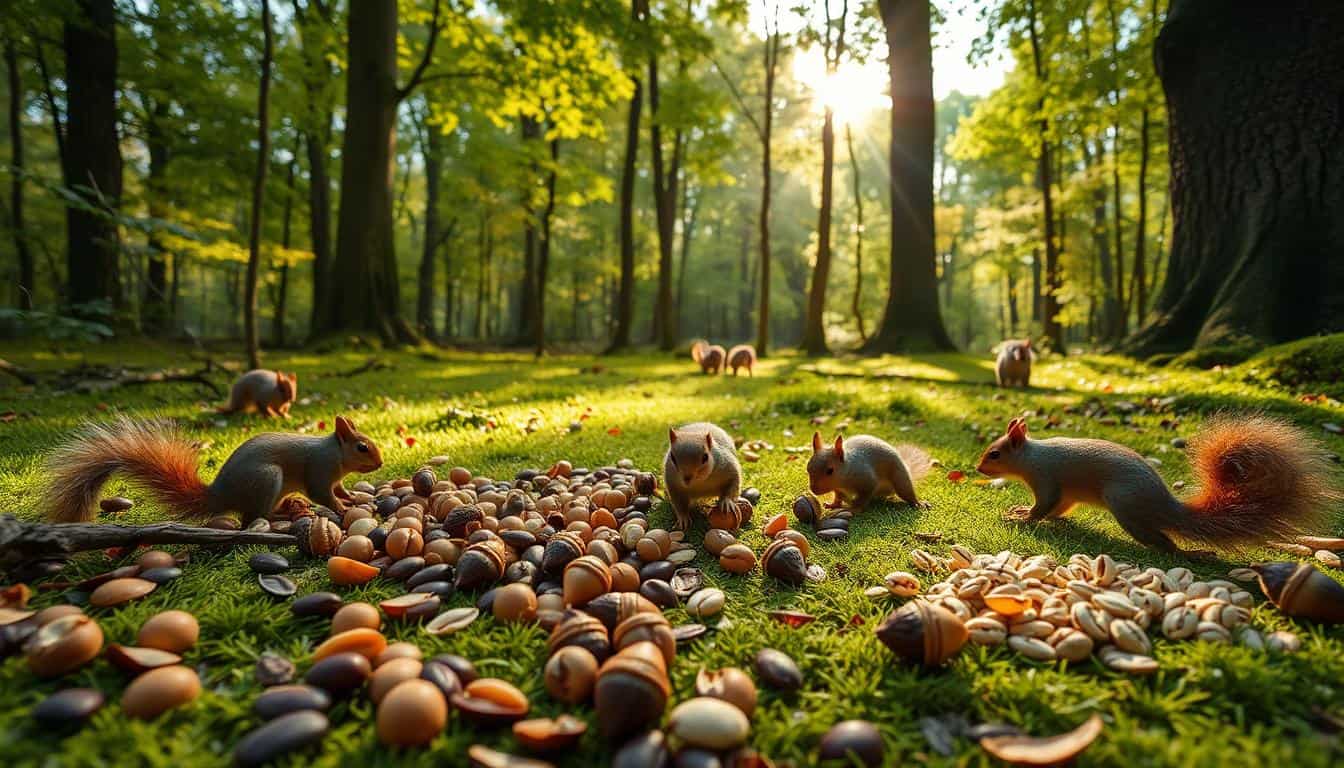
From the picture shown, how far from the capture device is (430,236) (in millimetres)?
24531

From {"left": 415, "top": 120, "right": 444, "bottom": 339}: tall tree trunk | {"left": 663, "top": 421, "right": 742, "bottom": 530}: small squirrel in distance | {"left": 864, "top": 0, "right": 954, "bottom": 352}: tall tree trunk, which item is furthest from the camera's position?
{"left": 415, "top": 120, "right": 444, "bottom": 339}: tall tree trunk

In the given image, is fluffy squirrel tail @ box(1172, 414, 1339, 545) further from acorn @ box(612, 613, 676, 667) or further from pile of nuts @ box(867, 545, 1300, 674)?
acorn @ box(612, 613, 676, 667)

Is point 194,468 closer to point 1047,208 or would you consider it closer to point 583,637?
point 583,637

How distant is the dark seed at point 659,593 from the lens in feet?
6.10

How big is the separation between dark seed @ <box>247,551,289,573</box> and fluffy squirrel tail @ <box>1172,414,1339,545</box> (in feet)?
10.5

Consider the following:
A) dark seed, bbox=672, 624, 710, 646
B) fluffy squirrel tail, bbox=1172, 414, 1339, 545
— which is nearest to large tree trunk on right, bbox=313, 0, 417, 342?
dark seed, bbox=672, 624, 710, 646

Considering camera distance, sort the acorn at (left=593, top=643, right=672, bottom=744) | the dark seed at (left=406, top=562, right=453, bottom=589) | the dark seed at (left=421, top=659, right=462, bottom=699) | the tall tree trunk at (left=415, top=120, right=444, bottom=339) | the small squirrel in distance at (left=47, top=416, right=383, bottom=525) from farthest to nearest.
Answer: the tall tree trunk at (left=415, top=120, right=444, bottom=339), the small squirrel in distance at (left=47, top=416, right=383, bottom=525), the dark seed at (left=406, top=562, right=453, bottom=589), the dark seed at (left=421, top=659, right=462, bottom=699), the acorn at (left=593, top=643, right=672, bottom=744)

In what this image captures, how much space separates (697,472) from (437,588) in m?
1.11

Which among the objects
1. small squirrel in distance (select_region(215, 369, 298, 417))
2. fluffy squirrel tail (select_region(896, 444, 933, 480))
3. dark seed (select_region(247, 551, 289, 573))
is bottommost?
dark seed (select_region(247, 551, 289, 573))

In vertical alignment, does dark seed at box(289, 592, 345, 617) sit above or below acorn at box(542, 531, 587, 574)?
below

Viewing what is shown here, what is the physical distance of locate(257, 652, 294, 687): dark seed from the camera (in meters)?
1.39

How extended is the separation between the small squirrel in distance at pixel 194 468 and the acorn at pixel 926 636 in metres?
2.32

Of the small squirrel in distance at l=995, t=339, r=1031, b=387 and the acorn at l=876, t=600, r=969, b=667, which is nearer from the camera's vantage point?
the acorn at l=876, t=600, r=969, b=667

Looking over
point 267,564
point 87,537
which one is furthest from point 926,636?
point 87,537
